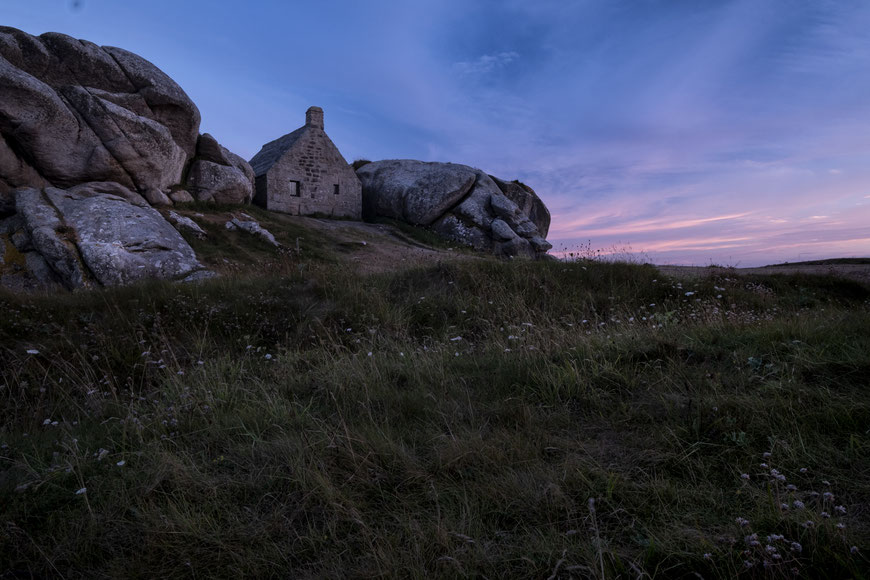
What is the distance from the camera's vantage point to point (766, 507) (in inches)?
83.6

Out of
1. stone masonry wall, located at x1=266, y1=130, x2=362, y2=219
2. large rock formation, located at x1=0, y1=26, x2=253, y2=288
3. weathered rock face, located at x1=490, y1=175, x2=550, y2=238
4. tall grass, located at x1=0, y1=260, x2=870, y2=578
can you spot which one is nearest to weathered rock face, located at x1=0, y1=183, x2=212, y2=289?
large rock formation, located at x1=0, y1=26, x2=253, y2=288

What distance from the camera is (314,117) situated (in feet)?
82.8

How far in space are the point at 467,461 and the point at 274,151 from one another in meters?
26.0

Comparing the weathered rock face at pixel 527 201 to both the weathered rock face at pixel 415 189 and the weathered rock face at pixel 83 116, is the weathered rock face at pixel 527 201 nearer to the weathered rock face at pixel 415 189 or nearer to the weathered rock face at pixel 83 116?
the weathered rock face at pixel 415 189

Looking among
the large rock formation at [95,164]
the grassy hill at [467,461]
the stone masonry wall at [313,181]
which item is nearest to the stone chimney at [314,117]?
the stone masonry wall at [313,181]

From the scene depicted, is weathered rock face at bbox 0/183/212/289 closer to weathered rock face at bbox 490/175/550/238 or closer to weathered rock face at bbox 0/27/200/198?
weathered rock face at bbox 0/27/200/198

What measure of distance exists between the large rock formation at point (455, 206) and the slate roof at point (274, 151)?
5.04 metres

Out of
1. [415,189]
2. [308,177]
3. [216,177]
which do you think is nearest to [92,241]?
[216,177]

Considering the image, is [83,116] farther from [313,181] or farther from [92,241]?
[313,181]

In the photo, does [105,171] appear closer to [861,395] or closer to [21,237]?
[21,237]

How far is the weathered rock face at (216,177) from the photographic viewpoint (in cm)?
2033

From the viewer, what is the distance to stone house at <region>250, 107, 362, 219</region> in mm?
23922

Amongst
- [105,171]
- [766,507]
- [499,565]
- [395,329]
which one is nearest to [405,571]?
[499,565]

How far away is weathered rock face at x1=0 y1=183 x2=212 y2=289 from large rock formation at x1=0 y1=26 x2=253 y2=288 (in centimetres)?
3
